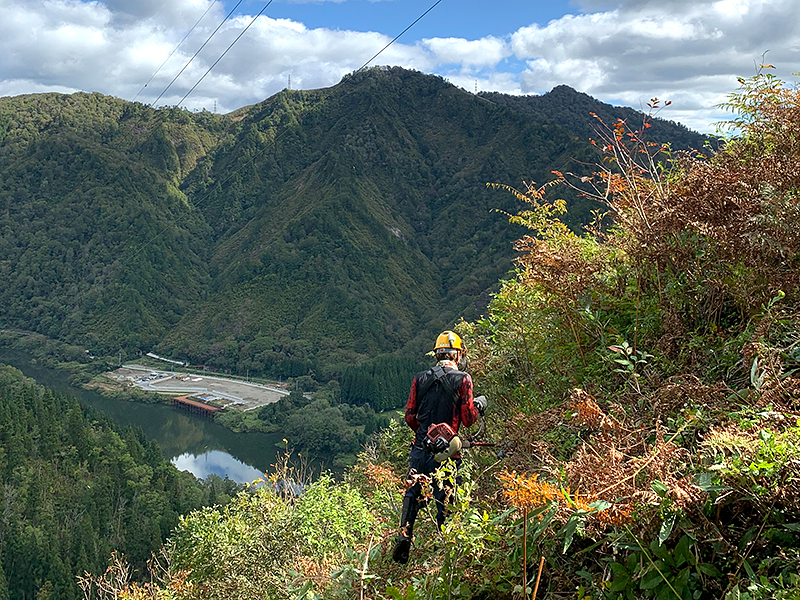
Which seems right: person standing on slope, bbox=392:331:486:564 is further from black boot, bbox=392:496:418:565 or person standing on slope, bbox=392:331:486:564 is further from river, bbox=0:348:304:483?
river, bbox=0:348:304:483

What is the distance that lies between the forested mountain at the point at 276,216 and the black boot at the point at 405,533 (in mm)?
85488

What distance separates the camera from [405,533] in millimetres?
3979

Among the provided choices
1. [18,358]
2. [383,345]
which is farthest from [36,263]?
[383,345]

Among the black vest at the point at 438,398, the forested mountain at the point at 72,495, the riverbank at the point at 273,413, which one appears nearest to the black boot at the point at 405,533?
the black vest at the point at 438,398

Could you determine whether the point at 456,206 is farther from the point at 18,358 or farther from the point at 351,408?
the point at 18,358

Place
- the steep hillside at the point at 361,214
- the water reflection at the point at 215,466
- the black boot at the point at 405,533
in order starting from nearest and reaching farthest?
the black boot at the point at 405,533 < the water reflection at the point at 215,466 < the steep hillside at the point at 361,214

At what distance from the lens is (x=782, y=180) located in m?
4.67

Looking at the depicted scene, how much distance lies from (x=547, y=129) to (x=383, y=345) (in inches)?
2736

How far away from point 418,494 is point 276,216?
154 metres

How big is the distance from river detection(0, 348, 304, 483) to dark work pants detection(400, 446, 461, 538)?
50812 millimetres

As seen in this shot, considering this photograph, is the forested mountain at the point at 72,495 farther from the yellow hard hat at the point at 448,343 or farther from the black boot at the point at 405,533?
the yellow hard hat at the point at 448,343

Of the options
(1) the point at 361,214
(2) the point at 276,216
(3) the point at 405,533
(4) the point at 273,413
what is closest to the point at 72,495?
(4) the point at 273,413

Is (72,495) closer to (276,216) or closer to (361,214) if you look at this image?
(361,214)

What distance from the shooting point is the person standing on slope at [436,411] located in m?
4.08
